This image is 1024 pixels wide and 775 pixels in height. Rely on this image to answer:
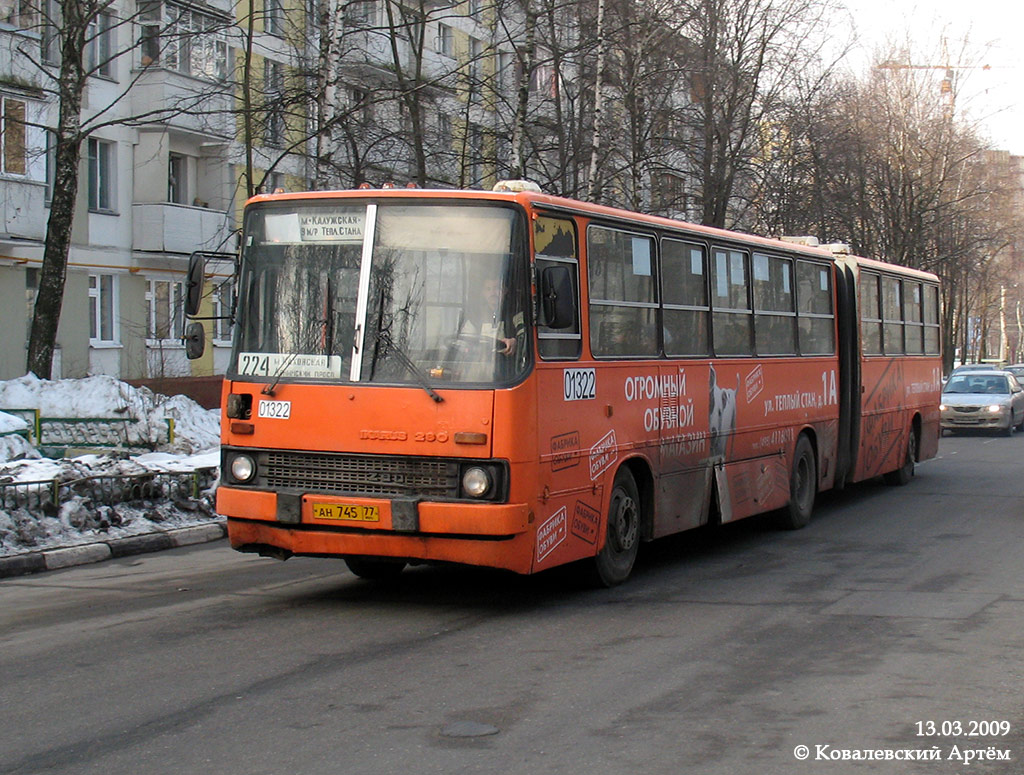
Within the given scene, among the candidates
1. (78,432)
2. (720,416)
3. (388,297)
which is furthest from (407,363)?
(78,432)

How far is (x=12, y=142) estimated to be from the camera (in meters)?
26.6

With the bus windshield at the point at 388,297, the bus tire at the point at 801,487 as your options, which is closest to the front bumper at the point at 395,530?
the bus windshield at the point at 388,297

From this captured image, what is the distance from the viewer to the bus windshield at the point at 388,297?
8.54 m

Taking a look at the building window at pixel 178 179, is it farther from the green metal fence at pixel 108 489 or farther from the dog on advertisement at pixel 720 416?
the dog on advertisement at pixel 720 416

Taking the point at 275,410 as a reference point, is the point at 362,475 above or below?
below

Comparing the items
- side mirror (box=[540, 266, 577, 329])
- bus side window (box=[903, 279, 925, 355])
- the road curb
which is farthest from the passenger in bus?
bus side window (box=[903, 279, 925, 355])

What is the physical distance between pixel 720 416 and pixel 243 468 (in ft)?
15.7

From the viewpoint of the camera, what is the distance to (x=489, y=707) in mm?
6254

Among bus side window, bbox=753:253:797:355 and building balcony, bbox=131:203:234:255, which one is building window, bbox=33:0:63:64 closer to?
building balcony, bbox=131:203:234:255

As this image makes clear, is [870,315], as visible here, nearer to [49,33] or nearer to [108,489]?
[108,489]

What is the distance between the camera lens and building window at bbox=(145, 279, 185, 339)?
33094 mm

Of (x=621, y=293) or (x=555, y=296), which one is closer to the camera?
(x=555, y=296)

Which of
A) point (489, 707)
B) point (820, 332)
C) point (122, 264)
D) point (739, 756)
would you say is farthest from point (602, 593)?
point (122, 264)

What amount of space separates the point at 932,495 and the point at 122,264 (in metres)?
21.5
